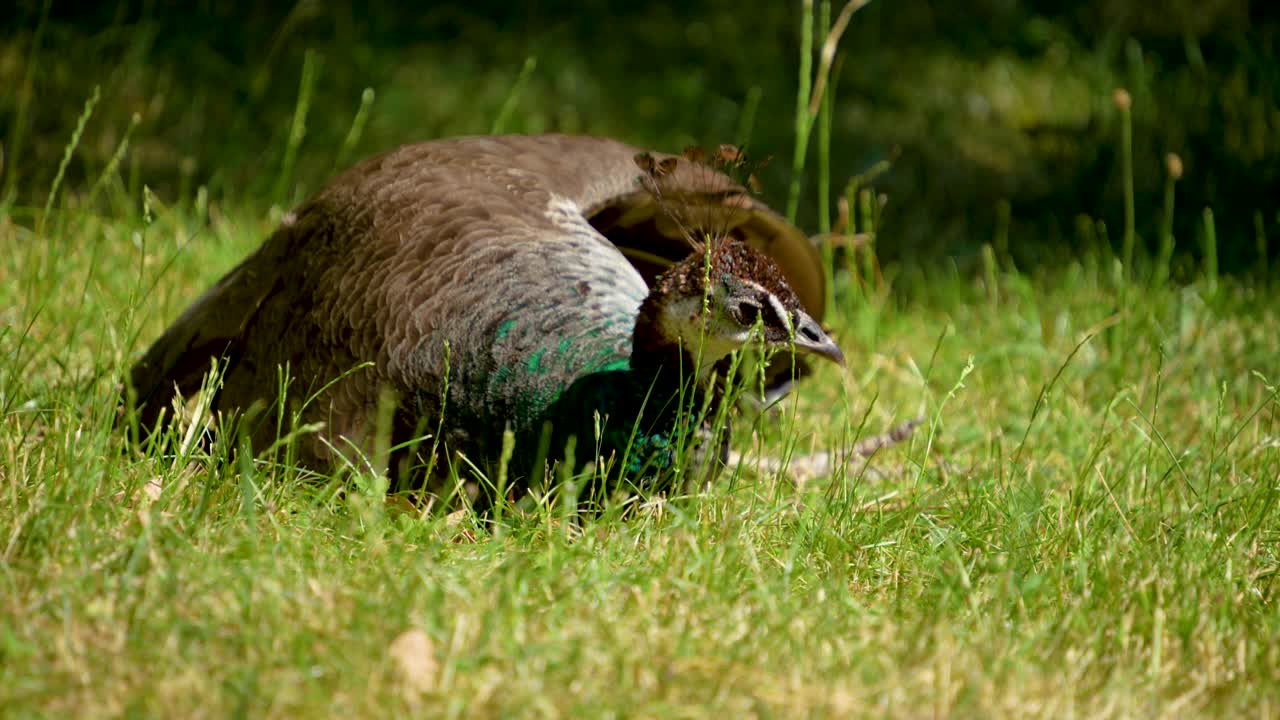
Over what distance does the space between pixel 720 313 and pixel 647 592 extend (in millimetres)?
674

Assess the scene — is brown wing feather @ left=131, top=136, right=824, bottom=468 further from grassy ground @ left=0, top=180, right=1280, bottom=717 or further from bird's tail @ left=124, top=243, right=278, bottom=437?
grassy ground @ left=0, top=180, right=1280, bottom=717

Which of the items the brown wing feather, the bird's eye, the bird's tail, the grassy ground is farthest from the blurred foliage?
the bird's eye

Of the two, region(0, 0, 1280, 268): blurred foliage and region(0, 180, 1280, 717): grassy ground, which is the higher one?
region(0, 0, 1280, 268): blurred foliage

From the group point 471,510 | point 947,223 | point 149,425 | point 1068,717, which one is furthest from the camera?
point 947,223

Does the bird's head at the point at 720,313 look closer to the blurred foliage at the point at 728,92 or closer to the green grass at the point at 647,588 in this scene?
the green grass at the point at 647,588

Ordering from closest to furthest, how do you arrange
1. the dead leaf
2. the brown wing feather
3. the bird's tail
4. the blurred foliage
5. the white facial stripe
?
the dead leaf
the white facial stripe
the brown wing feather
the bird's tail
the blurred foliage

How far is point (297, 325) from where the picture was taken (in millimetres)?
3076

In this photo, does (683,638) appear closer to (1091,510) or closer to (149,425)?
(1091,510)

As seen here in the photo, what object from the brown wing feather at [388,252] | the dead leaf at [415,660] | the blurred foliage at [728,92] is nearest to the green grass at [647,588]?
the dead leaf at [415,660]

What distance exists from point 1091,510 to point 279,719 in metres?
1.72

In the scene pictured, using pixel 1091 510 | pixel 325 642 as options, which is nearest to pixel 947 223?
pixel 1091 510

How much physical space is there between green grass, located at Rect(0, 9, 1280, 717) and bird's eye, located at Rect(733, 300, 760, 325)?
24 cm

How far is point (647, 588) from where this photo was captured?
7.44 ft

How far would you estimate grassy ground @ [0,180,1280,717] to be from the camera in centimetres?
191
